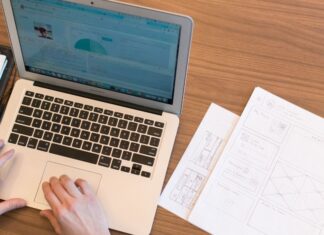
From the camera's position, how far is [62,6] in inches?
28.1

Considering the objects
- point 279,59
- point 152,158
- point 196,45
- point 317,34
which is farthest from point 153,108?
point 317,34

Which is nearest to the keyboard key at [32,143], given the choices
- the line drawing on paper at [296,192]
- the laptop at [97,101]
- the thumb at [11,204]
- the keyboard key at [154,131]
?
the laptop at [97,101]

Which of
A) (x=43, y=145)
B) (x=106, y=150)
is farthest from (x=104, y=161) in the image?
(x=43, y=145)

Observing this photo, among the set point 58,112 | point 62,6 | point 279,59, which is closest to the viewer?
point 62,6

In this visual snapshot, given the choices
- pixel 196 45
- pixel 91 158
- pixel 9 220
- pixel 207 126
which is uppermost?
pixel 196 45

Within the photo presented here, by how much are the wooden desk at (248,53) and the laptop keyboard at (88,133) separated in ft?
0.22

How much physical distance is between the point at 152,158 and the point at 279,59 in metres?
0.37

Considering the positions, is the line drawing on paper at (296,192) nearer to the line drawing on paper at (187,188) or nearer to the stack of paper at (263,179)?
the stack of paper at (263,179)

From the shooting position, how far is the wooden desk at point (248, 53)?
0.89 meters

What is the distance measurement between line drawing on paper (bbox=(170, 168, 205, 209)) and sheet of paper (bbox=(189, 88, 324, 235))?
0.01 metres

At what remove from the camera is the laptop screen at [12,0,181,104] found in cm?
71

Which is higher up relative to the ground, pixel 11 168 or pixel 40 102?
pixel 40 102

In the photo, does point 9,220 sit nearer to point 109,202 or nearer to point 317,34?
point 109,202

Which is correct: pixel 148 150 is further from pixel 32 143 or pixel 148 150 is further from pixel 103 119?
pixel 32 143
